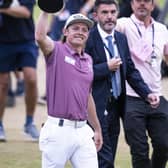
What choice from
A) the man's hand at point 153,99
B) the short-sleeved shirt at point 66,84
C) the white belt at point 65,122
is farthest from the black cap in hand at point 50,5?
the man's hand at point 153,99

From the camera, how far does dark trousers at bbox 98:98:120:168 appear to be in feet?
24.7

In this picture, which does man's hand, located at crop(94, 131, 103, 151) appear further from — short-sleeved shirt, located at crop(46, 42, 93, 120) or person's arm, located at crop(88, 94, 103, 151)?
short-sleeved shirt, located at crop(46, 42, 93, 120)

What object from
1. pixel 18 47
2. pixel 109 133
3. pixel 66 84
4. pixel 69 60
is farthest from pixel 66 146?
pixel 18 47

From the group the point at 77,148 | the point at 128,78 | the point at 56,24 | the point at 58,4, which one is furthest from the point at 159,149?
the point at 56,24

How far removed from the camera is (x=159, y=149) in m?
7.99

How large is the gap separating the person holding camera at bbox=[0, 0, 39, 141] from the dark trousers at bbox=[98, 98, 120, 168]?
235 centimetres

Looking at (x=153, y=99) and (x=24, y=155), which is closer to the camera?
(x=153, y=99)

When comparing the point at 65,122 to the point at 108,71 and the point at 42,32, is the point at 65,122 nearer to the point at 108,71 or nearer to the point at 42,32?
Result: the point at 42,32

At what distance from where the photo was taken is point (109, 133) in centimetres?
776

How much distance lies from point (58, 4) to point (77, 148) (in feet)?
3.74

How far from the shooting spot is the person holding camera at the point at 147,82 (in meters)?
7.82

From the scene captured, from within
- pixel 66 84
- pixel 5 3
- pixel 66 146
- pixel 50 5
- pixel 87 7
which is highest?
pixel 50 5

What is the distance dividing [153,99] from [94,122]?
0.82 metres

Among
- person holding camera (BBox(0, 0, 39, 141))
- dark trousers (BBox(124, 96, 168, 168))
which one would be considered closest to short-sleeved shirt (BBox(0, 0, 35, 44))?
person holding camera (BBox(0, 0, 39, 141))
